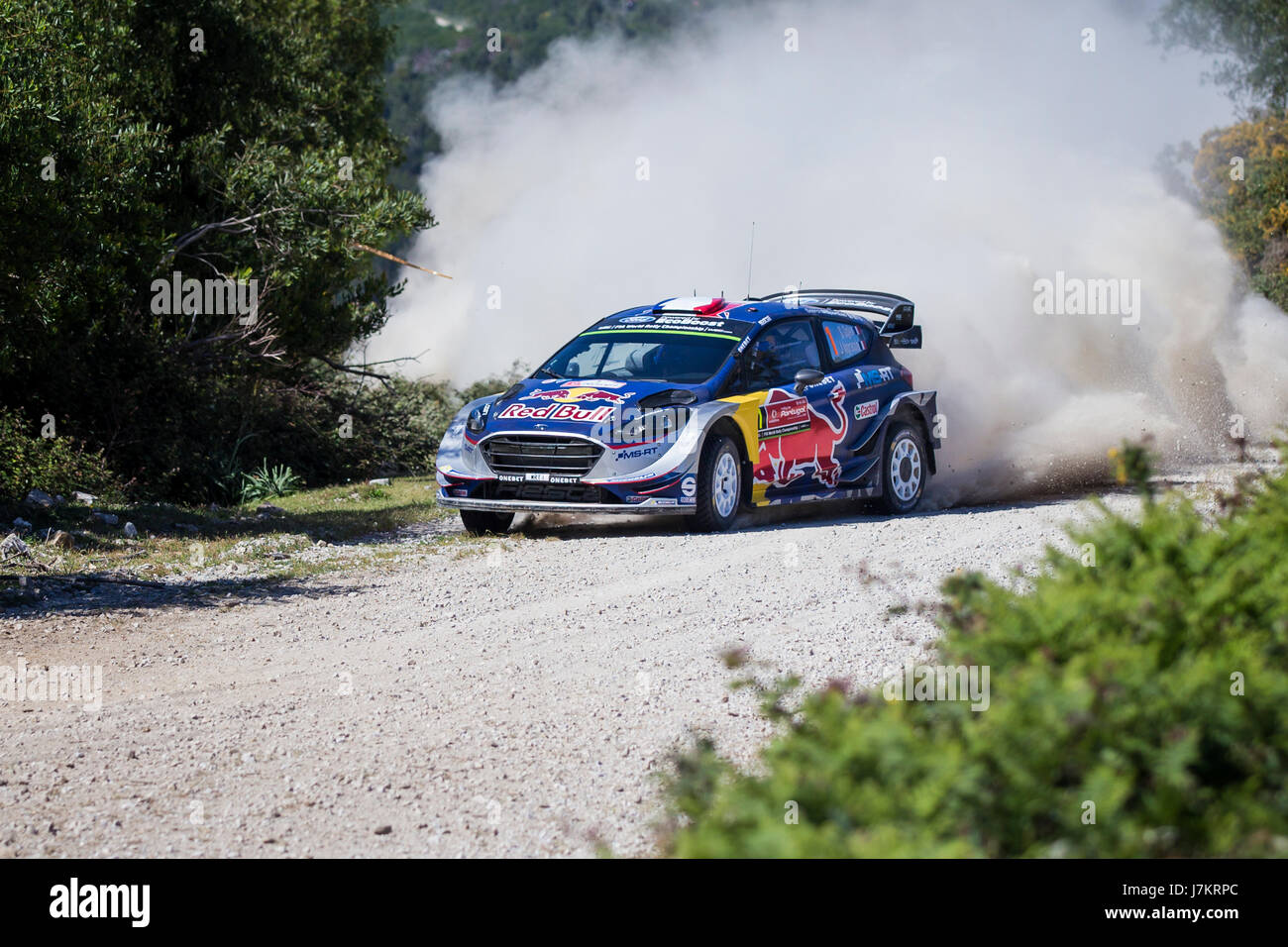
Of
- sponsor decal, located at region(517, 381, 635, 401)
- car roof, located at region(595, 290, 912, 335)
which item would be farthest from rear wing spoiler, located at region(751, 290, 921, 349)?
sponsor decal, located at region(517, 381, 635, 401)

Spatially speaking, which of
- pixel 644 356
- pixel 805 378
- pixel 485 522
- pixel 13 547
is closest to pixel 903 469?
pixel 805 378

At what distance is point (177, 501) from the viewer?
52.6 ft

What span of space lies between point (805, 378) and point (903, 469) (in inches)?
65.5

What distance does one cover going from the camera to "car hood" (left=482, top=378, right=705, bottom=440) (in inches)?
441

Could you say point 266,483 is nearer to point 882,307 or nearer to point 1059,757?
point 882,307

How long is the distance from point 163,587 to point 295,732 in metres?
4.03

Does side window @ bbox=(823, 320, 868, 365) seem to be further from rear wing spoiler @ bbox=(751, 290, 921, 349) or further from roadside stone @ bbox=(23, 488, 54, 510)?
roadside stone @ bbox=(23, 488, 54, 510)

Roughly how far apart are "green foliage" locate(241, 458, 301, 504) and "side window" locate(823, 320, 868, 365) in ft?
23.9

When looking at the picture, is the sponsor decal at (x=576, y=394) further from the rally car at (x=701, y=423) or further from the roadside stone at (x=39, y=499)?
the roadside stone at (x=39, y=499)

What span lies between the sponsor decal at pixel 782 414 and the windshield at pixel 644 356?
0.53 meters

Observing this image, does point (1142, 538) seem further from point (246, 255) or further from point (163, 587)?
point (246, 255)

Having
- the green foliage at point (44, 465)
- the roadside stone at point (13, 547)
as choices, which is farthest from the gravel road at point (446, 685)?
the green foliage at point (44, 465)

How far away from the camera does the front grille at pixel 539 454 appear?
36.6 ft

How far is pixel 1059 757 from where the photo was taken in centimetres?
318
